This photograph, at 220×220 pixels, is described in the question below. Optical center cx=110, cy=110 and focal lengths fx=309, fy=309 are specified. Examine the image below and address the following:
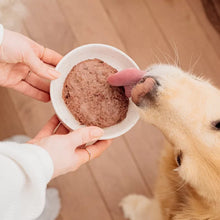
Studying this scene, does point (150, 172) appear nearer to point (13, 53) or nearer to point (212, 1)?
point (13, 53)

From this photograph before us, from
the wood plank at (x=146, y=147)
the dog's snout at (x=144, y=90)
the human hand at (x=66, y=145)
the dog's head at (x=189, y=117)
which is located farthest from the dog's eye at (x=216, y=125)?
the wood plank at (x=146, y=147)

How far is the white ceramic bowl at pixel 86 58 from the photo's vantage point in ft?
3.32

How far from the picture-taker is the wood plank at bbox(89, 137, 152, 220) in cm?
153

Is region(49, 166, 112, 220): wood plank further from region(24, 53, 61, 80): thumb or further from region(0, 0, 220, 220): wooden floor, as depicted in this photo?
region(24, 53, 61, 80): thumb

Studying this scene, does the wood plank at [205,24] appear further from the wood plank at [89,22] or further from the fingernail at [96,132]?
the fingernail at [96,132]

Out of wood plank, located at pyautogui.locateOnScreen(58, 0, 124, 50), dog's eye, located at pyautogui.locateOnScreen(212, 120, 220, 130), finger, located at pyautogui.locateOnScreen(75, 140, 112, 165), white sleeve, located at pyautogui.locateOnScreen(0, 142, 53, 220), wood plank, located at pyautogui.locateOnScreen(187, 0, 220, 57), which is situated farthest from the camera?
wood plank, located at pyautogui.locateOnScreen(187, 0, 220, 57)

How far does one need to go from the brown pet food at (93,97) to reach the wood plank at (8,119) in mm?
588

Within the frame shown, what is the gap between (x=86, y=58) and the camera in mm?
1069

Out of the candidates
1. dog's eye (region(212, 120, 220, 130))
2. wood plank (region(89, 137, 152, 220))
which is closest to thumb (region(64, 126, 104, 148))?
dog's eye (region(212, 120, 220, 130))

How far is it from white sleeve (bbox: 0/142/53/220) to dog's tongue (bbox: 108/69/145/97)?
0.32 m

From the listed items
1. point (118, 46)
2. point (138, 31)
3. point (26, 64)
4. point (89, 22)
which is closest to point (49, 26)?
point (89, 22)

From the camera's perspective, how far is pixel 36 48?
110 cm

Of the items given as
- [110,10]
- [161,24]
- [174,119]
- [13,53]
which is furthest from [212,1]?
[13,53]

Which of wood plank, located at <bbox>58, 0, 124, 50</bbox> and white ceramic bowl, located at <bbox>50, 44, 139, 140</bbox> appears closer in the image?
white ceramic bowl, located at <bbox>50, 44, 139, 140</bbox>
